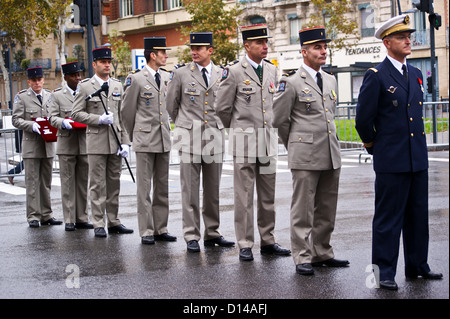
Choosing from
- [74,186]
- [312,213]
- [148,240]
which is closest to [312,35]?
[312,213]

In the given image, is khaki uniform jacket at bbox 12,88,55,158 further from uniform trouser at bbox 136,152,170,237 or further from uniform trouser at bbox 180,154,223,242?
uniform trouser at bbox 180,154,223,242

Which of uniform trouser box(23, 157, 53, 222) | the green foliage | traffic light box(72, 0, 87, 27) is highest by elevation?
the green foliage

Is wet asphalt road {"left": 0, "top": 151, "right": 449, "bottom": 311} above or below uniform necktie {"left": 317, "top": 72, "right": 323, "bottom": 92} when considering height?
below

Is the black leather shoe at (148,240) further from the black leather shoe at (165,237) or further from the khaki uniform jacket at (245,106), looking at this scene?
the khaki uniform jacket at (245,106)

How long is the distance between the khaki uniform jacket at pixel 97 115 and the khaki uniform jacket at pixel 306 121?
10.9 ft

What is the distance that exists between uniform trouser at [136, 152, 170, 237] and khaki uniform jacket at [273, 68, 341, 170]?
2402 millimetres

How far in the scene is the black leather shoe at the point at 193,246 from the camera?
8.65 meters

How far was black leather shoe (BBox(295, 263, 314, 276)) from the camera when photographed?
23.8ft

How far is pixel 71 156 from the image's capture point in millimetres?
10914

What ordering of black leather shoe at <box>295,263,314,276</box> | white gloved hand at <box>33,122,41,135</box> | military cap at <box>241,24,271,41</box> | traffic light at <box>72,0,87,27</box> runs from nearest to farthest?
black leather shoe at <box>295,263,314,276</box> → military cap at <box>241,24,271,41</box> → white gloved hand at <box>33,122,41,135</box> → traffic light at <box>72,0,87,27</box>

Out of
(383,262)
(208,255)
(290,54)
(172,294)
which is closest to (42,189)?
(208,255)

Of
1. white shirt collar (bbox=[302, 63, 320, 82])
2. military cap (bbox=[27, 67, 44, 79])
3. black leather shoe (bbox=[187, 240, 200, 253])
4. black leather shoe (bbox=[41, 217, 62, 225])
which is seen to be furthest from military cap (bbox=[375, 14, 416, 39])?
military cap (bbox=[27, 67, 44, 79])

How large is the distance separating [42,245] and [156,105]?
2139 mm

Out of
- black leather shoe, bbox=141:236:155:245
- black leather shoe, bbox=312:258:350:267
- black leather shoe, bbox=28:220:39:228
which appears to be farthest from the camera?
black leather shoe, bbox=28:220:39:228
